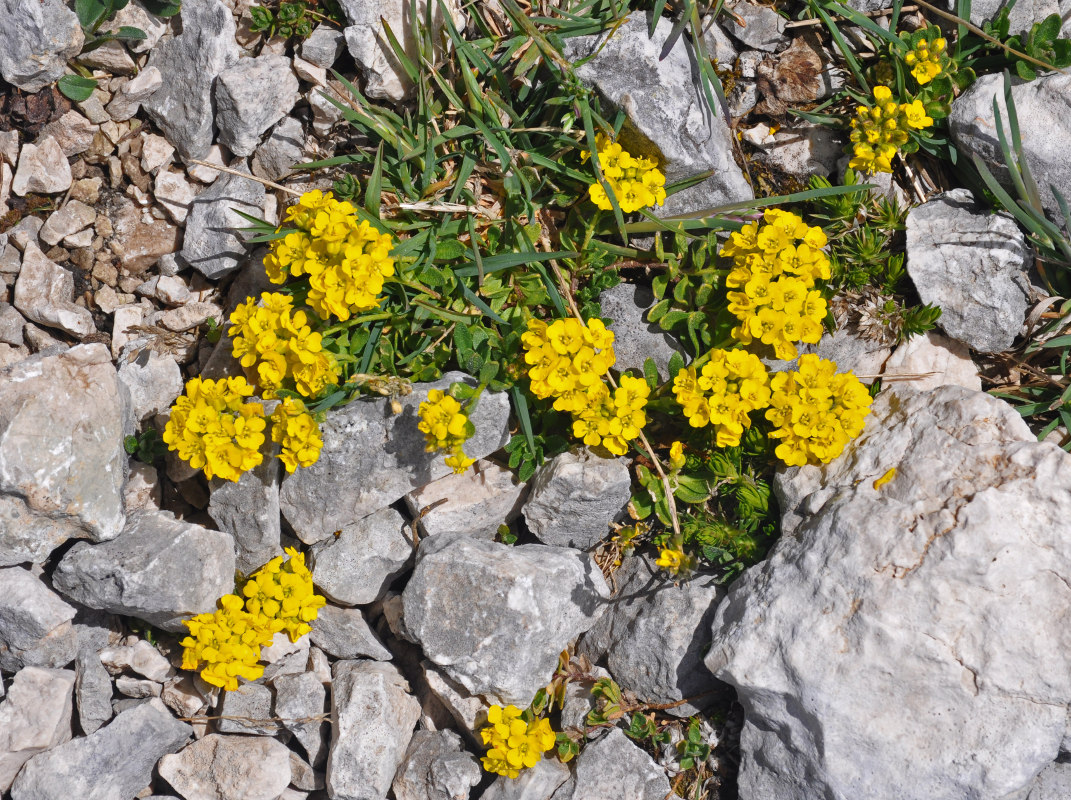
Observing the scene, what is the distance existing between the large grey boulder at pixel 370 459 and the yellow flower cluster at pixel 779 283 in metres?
1.26

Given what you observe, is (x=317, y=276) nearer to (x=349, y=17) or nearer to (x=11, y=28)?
(x=349, y=17)

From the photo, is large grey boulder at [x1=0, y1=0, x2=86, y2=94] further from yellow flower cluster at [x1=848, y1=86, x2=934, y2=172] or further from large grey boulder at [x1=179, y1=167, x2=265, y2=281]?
yellow flower cluster at [x1=848, y1=86, x2=934, y2=172]

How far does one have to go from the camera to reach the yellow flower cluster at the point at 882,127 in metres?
4.29

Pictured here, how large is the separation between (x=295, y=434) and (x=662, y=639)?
6.62 feet

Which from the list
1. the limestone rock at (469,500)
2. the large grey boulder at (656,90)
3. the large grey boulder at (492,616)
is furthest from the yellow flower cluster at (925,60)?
the large grey boulder at (492,616)

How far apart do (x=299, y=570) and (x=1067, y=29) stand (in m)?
4.89

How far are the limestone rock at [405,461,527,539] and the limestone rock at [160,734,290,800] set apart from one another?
4.36 ft

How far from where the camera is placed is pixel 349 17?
447 centimetres

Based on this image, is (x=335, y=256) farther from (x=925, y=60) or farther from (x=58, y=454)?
(x=925, y=60)

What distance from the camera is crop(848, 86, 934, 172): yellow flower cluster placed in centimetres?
429

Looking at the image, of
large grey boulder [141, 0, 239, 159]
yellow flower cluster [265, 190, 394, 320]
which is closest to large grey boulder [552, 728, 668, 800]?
yellow flower cluster [265, 190, 394, 320]

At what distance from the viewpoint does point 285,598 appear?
4.04 m

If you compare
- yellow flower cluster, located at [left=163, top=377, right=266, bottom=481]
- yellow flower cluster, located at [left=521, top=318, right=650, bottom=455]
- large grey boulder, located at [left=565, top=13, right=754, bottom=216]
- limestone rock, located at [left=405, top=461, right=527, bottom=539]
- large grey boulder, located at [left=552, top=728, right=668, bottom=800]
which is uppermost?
large grey boulder, located at [left=565, top=13, right=754, bottom=216]

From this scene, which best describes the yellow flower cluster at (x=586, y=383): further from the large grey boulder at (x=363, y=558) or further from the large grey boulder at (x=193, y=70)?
the large grey boulder at (x=193, y=70)
